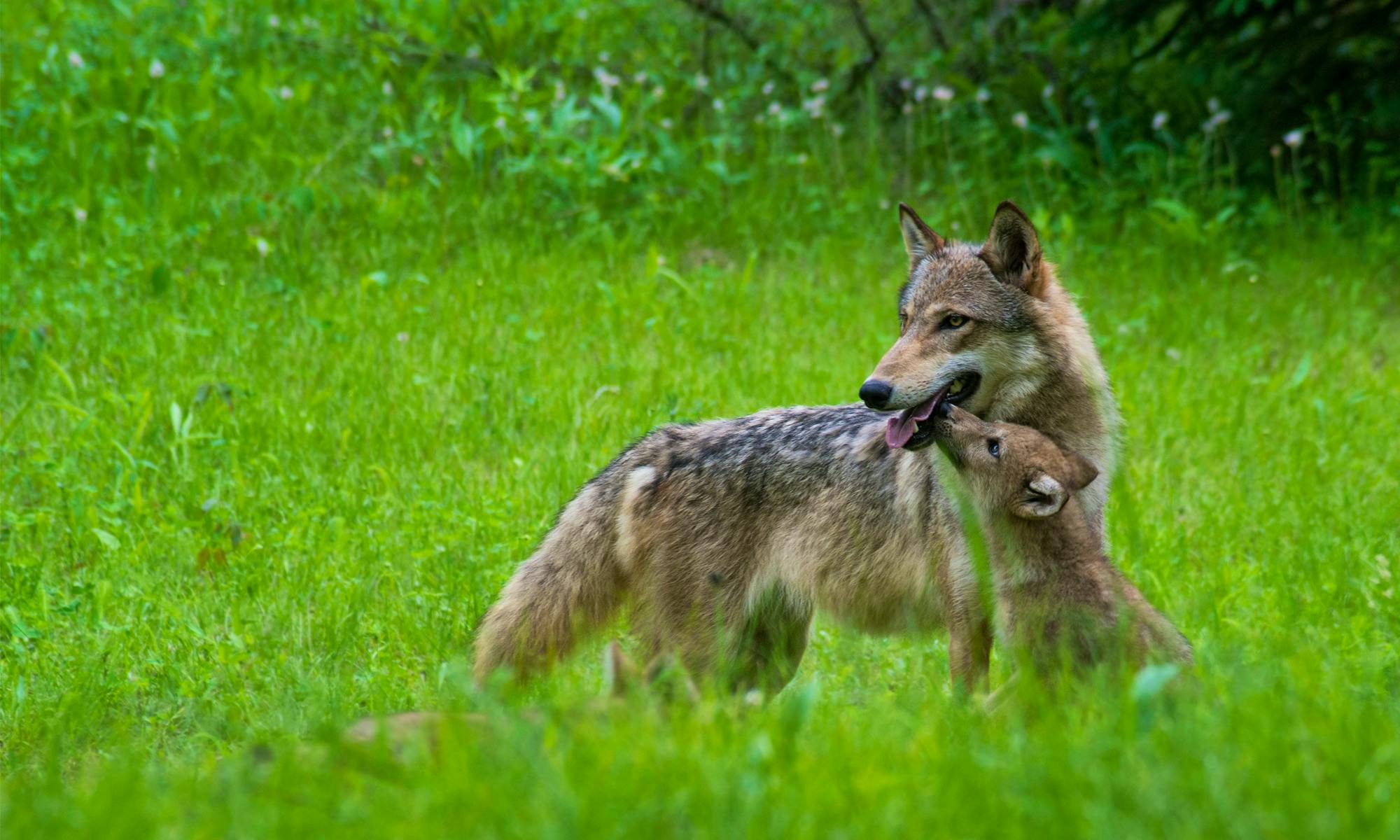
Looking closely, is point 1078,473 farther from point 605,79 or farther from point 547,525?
point 605,79

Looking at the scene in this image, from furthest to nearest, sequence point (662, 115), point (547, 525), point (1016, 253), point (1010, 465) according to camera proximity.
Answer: point (662, 115), point (547, 525), point (1016, 253), point (1010, 465)

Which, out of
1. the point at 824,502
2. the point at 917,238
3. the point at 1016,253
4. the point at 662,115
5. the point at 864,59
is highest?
the point at 864,59

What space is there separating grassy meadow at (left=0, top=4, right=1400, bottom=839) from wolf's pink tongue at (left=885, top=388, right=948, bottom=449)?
0.76 meters

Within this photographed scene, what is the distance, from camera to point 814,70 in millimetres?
13078

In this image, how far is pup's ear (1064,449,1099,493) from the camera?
4684 millimetres

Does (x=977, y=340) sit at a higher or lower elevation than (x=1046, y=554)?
higher

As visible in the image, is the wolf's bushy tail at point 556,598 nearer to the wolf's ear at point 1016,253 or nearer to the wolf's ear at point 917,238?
the wolf's ear at point 917,238

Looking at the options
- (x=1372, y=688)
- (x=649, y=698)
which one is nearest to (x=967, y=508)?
(x=1372, y=688)

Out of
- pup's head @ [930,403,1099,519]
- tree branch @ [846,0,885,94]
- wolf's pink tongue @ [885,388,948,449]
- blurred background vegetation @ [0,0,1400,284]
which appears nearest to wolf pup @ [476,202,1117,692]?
wolf's pink tongue @ [885,388,948,449]

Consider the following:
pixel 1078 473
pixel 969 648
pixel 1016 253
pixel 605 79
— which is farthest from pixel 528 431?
pixel 605 79

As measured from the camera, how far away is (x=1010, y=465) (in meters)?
4.62

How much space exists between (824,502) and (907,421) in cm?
49

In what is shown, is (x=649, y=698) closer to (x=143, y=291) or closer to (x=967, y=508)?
(x=967, y=508)

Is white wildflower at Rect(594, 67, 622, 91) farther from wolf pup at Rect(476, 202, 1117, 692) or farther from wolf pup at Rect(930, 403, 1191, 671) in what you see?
wolf pup at Rect(930, 403, 1191, 671)
